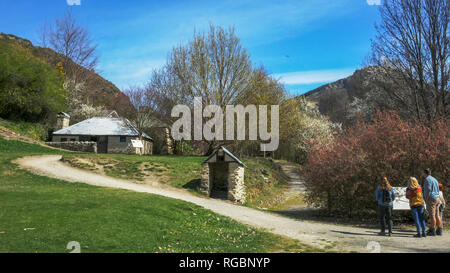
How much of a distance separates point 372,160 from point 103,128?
3019 cm

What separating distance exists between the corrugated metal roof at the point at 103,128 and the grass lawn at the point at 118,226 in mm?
23771

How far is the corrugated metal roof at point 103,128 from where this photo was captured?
35.1 meters

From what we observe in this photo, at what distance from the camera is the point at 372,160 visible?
13297mm

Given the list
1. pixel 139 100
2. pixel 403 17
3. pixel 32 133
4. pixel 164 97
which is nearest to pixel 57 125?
pixel 32 133

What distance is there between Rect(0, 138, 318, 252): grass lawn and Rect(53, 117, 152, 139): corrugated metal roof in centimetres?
2377

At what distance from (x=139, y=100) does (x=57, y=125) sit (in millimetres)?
9725

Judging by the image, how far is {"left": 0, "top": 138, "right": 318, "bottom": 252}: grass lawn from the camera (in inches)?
277

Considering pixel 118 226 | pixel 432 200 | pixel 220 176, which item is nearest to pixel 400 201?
pixel 432 200

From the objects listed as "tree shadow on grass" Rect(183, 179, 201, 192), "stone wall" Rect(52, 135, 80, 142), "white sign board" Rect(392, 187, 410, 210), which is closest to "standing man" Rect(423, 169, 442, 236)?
"white sign board" Rect(392, 187, 410, 210)

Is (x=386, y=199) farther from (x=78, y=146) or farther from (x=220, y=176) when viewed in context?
(x=78, y=146)

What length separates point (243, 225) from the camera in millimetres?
11016

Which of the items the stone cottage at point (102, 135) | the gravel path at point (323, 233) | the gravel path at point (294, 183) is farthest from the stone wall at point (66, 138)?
the gravel path at point (294, 183)

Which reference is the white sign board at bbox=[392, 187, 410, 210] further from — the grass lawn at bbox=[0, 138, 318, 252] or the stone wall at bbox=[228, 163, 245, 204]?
the stone wall at bbox=[228, 163, 245, 204]
